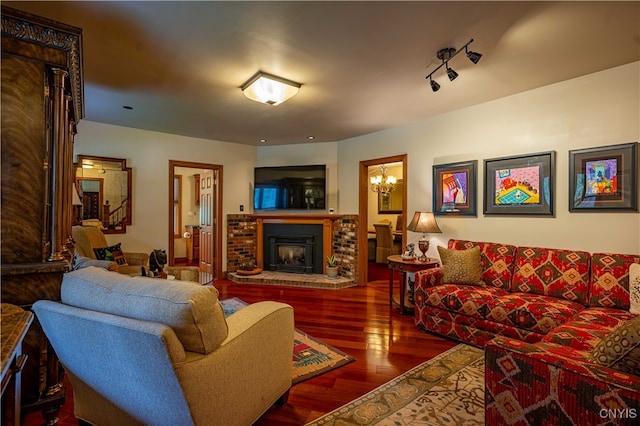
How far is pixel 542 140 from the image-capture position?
3.05m

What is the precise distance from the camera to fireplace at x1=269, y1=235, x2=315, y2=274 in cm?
551

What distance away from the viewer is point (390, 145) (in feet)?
15.0

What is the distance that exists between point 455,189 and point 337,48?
2.34 m

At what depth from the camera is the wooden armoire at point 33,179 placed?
1641 millimetres

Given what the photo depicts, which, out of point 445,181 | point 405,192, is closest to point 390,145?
point 405,192

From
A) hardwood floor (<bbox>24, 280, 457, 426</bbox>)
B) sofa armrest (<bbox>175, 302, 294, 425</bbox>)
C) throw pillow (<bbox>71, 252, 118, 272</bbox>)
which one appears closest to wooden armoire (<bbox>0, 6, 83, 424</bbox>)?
hardwood floor (<bbox>24, 280, 457, 426</bbox>)

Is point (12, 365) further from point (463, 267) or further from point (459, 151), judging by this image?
point (459, 151)

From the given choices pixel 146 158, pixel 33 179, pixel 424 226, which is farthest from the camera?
pixel 146 158

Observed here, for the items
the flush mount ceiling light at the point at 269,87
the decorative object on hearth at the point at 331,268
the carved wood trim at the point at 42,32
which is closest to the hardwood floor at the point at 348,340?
the decorative object on hearth at the point at 331,268

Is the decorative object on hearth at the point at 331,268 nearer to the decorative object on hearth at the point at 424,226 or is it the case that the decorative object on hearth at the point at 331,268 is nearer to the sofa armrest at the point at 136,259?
the decorative object on hearth at the point at 424,226

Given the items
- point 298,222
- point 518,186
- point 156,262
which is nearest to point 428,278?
point 518,186

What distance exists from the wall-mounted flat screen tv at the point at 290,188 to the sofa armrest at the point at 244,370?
12.1ft

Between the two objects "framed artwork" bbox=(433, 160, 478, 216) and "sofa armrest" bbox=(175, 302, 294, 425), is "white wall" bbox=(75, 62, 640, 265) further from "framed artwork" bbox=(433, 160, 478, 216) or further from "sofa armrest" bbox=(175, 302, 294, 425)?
"sofa armrest" bbox=(175, 302, 294, 425)

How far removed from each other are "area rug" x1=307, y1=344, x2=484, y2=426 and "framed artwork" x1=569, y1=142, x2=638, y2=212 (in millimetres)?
1791
